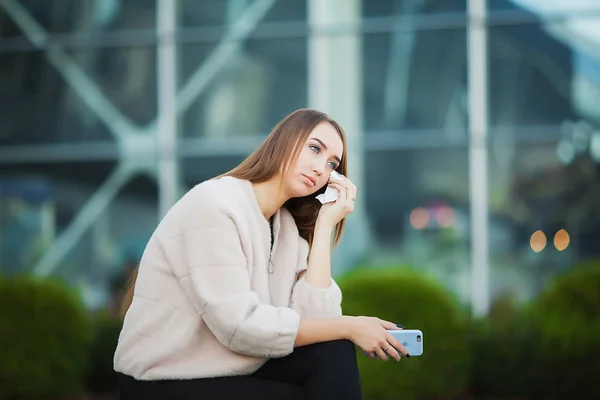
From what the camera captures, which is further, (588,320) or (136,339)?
(588,320)

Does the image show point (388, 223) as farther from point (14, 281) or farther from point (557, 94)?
point (14, 281)

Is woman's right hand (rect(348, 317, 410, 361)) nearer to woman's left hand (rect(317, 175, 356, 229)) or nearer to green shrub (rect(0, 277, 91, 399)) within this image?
woman's left hand (rect(317, 175, 356, 229))

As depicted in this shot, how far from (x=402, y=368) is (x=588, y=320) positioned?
1.66 metres

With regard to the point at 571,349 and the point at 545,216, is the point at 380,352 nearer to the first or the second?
the point at 571,349

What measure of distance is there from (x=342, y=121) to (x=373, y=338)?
7683 mm

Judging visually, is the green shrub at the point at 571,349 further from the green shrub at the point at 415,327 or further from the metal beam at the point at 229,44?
the metal beam at the point at 229,44

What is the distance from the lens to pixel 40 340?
749 centimetres

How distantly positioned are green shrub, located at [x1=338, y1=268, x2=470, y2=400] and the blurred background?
1.76 meters

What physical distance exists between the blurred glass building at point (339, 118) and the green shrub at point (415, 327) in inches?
105

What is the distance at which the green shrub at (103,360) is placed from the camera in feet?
26.2

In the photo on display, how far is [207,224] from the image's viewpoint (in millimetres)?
2756

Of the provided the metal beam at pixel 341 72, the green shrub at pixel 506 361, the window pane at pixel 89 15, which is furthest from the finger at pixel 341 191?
the window pane at pixel 89 15

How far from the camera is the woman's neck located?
9.73 feet

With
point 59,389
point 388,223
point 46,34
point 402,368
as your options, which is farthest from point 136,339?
point 46,34
